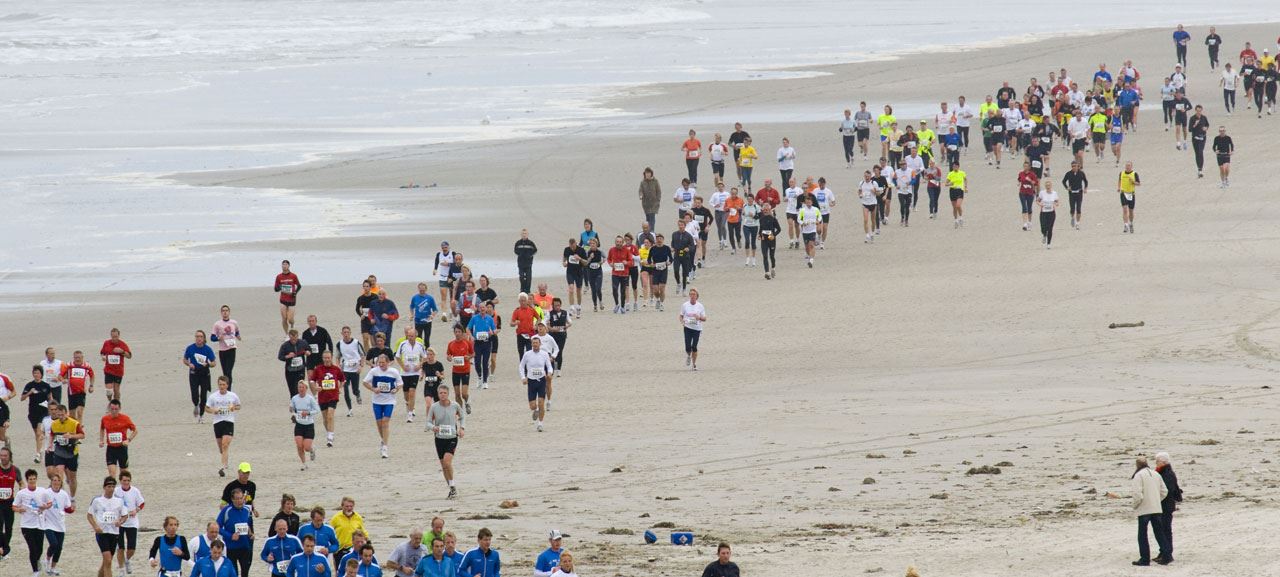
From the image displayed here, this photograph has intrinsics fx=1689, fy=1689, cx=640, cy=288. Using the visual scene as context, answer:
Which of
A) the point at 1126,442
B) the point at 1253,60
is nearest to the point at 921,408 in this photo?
the point at 1126,442

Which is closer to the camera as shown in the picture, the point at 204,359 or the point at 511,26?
the point at 204,359

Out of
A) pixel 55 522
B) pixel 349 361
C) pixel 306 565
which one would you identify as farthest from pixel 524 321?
pixel 306 565

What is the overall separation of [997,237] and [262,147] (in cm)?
1840

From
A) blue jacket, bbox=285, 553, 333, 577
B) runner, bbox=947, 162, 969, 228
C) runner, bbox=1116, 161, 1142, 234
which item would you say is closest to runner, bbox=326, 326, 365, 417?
blue jacket, bbox=285, 553, 333, 577

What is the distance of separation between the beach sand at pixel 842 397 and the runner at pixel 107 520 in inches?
24.4

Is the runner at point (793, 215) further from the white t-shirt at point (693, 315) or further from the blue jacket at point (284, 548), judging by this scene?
the blue jacket at point (284, 548)

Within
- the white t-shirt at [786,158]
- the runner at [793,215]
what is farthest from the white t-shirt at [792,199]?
the white t-shirt at [786,158]

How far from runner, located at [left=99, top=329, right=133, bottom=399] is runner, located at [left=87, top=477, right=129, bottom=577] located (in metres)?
6.00

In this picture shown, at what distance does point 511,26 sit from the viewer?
73.4 metres

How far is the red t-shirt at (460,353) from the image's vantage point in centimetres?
1892

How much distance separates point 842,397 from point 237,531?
25.9 ft

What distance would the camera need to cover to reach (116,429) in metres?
16.4

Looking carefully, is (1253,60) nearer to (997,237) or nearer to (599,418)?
(997,237)

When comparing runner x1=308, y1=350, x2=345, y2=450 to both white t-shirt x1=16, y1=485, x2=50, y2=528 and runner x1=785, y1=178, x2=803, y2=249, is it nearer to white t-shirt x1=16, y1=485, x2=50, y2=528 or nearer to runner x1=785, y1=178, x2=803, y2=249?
white t-shirt x1=16, y1=485, x2=50, y2=528
